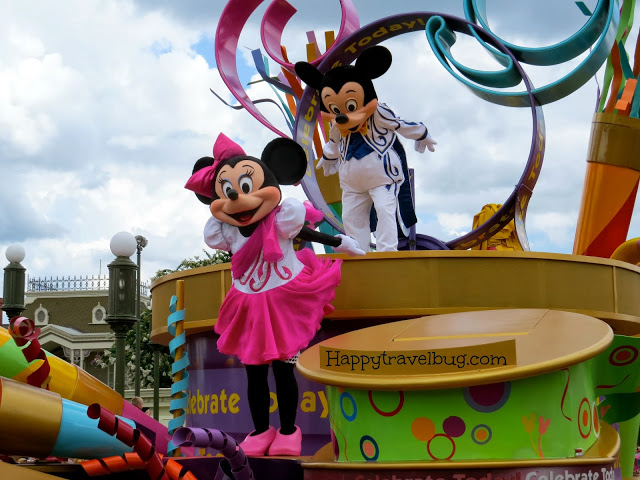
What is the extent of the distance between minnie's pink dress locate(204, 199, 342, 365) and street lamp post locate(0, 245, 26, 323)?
614cm

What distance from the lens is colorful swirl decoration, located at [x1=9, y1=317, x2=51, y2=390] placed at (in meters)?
4.20

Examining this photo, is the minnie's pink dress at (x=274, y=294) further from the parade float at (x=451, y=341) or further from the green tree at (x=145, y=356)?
the green tree at (x=145, y=356)

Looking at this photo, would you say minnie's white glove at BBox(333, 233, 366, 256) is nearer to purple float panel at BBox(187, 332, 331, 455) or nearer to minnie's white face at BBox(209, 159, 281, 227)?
minnie's white face at BBox(209, 159, 281, 227)

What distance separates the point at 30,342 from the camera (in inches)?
169

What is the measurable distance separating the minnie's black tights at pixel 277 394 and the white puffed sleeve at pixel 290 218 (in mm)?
734

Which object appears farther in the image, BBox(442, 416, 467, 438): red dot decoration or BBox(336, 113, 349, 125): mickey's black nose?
BBox(336, 113, 349, 125): mickey's black nose

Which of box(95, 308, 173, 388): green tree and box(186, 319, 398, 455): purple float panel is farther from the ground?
box(186, 319, 398, 455): purple float panel

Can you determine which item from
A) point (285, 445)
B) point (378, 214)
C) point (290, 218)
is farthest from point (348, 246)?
point (378, 214)

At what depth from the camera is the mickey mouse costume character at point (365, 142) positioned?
6219 millimetres

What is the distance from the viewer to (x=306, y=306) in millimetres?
4969

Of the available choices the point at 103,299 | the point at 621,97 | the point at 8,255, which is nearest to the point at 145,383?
the point at 103,299

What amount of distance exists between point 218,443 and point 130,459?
0.48 m

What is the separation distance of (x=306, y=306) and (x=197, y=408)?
4.69 ft

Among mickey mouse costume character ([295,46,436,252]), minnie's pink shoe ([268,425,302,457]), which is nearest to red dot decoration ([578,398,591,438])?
minnie's pink shoe ([268,425,302,457])
